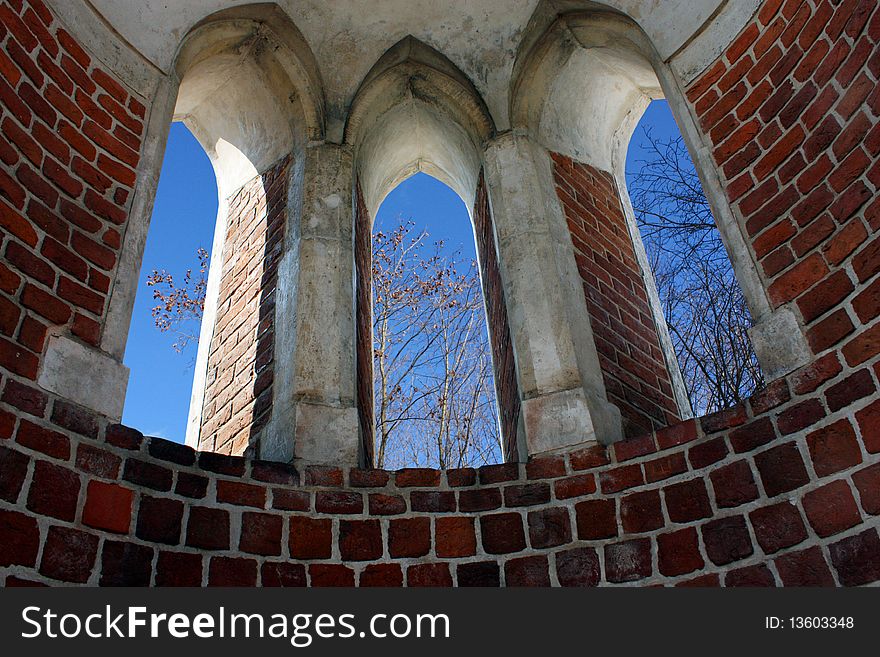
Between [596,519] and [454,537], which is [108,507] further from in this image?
[596,519]

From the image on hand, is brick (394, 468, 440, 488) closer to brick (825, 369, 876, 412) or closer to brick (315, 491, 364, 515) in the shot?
brick (315, 491, 364, 515)

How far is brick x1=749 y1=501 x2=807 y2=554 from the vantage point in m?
2.63

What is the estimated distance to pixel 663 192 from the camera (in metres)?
7.89

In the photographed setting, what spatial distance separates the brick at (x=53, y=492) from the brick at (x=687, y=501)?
2.03m

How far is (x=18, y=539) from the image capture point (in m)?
2.31

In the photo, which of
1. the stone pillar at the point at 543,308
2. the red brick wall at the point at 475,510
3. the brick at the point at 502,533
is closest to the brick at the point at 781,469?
the red brick wall at the point at 475,510

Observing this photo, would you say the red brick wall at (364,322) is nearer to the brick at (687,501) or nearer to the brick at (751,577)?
the brick at (687,501)

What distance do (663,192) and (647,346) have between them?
13.1 ft

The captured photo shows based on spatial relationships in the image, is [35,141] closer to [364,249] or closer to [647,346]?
[364,249]

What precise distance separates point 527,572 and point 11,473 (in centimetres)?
176

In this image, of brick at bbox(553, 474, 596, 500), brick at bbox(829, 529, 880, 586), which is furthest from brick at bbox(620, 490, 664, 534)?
brick at bbox(829, 529, 880, 586)

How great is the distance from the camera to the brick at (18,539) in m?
2.27

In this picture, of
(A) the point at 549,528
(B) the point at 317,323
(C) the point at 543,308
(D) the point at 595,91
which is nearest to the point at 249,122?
(B) the point at 317,323

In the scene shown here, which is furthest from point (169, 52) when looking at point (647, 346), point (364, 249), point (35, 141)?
point (647, 346)
